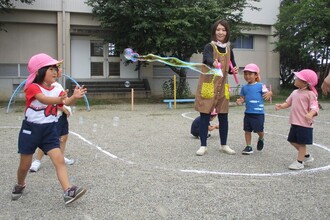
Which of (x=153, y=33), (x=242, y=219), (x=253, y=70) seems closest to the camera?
(x=242, y=219)

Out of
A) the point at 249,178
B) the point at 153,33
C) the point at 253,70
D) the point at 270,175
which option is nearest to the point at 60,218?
the point at 249,178

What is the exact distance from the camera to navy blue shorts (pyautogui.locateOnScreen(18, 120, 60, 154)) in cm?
365

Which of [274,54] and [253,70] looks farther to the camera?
[274,54]

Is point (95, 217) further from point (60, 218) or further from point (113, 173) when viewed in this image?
point (113, 173)

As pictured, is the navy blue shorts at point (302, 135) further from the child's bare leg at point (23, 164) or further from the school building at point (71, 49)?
the school building at point (71, 49)

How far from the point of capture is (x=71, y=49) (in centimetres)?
1947

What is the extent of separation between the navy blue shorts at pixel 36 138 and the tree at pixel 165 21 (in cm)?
1157

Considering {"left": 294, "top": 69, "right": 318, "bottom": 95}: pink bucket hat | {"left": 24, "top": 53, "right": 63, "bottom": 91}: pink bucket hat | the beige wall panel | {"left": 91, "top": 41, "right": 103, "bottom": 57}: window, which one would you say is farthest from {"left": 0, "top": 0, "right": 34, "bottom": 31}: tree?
{"left": 294, "top": 69, "right": 318, "bottom": 95}: pink bucket hat

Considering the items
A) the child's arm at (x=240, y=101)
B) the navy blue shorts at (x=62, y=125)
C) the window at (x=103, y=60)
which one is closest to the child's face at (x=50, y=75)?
the navy blue shorts at (x=62, y=125)

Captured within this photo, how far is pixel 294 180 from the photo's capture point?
14.5 feet

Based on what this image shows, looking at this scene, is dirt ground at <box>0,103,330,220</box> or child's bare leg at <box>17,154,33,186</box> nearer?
dirt ground at <box>0,103,330,220</box>

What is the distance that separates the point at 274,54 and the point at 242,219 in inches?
846

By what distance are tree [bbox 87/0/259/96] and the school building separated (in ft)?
7.36

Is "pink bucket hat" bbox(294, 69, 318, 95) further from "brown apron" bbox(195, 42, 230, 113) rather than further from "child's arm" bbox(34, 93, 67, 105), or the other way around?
"child's arm" bbox(34, 93, 67, 105)
